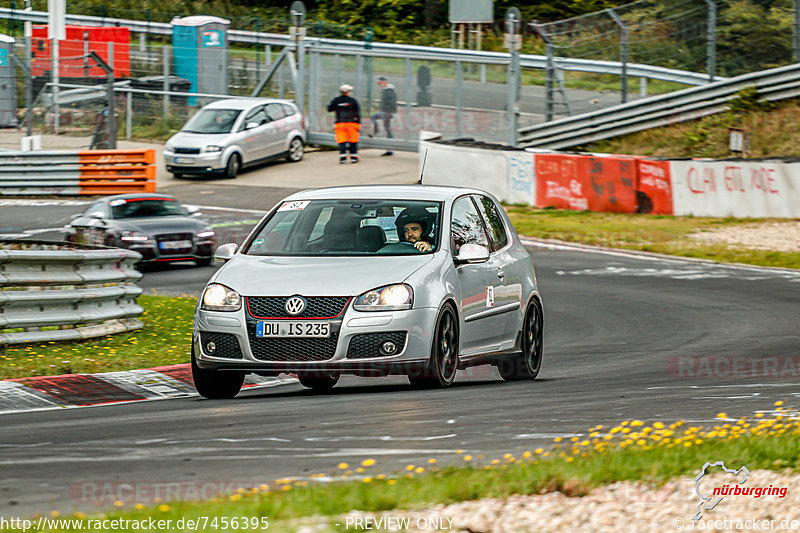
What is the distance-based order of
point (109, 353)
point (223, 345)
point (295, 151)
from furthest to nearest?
1. point (295, 151)
2. point (109, 353)
3. point (223, 345)

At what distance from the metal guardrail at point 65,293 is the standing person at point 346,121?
2095 centimetres

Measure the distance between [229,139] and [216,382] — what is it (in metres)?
25.5

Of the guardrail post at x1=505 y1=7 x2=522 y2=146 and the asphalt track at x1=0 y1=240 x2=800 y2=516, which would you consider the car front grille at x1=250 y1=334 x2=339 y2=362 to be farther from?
the guardrail post at x1=505 y1=7 x2=522 y2=146

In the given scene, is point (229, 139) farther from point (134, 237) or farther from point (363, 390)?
point (363, 390)

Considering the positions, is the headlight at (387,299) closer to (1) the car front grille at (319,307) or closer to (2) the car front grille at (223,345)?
(1) the car front grille at (319,307)

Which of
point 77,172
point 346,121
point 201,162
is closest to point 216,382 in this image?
point 77,172

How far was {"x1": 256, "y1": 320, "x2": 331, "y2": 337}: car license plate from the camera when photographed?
880 cm

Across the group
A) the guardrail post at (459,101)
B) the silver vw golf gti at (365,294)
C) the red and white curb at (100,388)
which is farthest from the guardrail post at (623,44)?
the red and white curb at (100,388)

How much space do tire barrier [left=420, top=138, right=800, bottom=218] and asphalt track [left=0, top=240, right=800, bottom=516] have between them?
1048 cm

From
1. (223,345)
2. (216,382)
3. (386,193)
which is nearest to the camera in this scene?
(223,345)

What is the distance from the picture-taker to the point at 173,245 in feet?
69.6

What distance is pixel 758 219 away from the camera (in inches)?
970

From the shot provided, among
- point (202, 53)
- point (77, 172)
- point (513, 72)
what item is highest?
point (202, 53)

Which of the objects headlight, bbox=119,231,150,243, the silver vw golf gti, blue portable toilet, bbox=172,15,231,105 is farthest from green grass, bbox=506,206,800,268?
blue portable toilet, bbox=172,15,231,105
